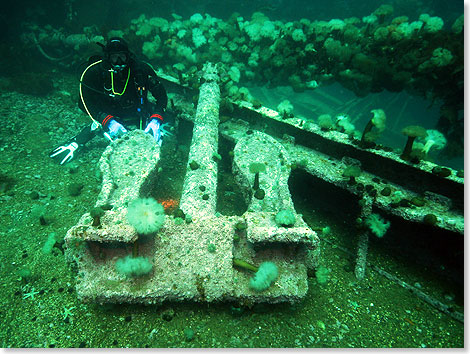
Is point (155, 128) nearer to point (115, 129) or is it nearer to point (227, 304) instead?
point (115, 129)

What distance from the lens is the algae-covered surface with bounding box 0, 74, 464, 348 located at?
2.59 meters

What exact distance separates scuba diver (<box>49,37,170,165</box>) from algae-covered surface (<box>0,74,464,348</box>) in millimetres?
905

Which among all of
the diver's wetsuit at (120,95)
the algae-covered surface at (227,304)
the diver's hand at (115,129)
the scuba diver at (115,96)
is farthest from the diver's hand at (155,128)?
the algae-covered surface at (227,304)

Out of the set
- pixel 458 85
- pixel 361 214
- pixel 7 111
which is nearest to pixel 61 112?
pixel 7 111

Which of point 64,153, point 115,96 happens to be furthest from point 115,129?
point 64,153

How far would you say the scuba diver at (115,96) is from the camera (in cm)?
470

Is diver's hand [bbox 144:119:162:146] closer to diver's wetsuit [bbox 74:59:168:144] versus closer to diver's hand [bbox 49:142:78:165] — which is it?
diver's wetsuit [bbox 74:59:168:144]

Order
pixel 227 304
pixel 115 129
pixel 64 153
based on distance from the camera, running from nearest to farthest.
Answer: pixel 227 304, pixel 115 129, pixel 64 153

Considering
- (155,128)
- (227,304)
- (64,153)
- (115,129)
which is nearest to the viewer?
(227,304)

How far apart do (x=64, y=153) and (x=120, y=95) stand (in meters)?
1.81

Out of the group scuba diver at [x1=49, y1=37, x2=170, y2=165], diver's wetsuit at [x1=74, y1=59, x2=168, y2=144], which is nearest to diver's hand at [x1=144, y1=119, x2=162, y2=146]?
scuba diver at [x1=49, y1=37, x2=170, y2=165]

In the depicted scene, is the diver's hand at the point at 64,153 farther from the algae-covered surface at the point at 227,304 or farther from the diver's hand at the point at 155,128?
the diver's hand at the point at 155,128

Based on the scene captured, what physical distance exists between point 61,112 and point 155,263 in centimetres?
674

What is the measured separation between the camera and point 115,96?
16.4 ft
